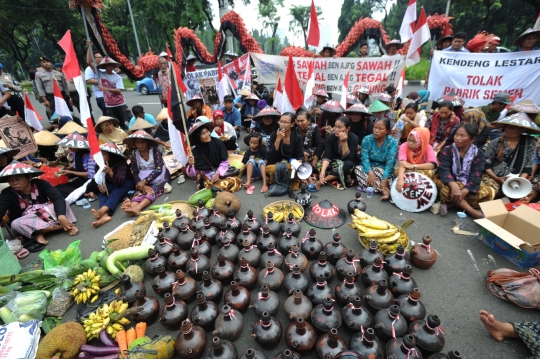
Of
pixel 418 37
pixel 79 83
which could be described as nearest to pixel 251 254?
pixel 79 83

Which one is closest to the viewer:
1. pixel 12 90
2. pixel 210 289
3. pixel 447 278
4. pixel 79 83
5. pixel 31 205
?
pixel 210 289

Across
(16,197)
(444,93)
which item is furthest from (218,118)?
(444,93)

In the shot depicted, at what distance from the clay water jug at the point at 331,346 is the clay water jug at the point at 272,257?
998 mm

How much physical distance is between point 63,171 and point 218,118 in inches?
134

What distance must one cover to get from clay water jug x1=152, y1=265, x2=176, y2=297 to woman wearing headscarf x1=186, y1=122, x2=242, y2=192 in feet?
7.84

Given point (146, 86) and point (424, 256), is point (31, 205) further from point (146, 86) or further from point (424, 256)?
point (146, 86)

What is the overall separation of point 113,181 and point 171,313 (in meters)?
3.42

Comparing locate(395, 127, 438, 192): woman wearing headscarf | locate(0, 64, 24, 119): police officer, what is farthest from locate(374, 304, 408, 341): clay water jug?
locate(0, 64, 24, 119): police officer

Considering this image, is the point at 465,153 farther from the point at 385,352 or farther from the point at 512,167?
the point at 385,352

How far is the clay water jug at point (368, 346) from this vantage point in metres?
2.01

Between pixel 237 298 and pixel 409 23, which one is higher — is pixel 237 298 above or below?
below

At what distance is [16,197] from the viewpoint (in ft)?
13.1

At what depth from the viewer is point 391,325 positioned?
2.18 meters

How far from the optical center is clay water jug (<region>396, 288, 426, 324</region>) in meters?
2.30
